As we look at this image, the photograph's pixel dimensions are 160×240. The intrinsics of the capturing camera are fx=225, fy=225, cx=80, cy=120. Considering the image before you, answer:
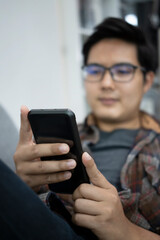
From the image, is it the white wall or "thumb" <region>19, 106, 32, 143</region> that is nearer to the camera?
"thumb" <region>19, 106, 32, 143</region>

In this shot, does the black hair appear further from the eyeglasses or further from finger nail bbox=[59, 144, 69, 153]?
finger nail bbox=[59, 144, 69, 153]

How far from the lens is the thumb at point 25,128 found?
1.38ft

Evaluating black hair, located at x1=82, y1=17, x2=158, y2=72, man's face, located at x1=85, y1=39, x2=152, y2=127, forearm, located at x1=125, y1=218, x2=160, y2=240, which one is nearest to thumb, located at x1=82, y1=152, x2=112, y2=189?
forearm, located at x1=125, y1=218, x2=160, y2=240

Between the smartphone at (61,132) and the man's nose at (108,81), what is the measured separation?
0.37m

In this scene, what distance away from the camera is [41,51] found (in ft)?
2.95

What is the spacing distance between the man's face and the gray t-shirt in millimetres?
61

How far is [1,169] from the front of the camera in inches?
12.9

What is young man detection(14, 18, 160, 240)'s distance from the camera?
0.41 metres

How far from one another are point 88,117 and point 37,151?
1.51ft

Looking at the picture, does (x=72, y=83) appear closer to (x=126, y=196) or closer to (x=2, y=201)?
(x=126, y=196)

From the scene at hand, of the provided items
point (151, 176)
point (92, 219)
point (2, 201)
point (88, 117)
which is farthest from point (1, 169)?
point (88, 117)

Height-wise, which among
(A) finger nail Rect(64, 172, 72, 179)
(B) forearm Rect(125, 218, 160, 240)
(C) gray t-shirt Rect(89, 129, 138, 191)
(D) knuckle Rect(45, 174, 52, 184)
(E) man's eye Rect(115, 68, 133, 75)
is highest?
(E) man's eye Rect(115, 68, 133, 75)

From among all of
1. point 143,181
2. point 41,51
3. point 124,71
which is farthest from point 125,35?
point 143,181

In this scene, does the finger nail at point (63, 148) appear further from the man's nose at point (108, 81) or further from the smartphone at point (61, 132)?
the man's nose at point (108, 81)
